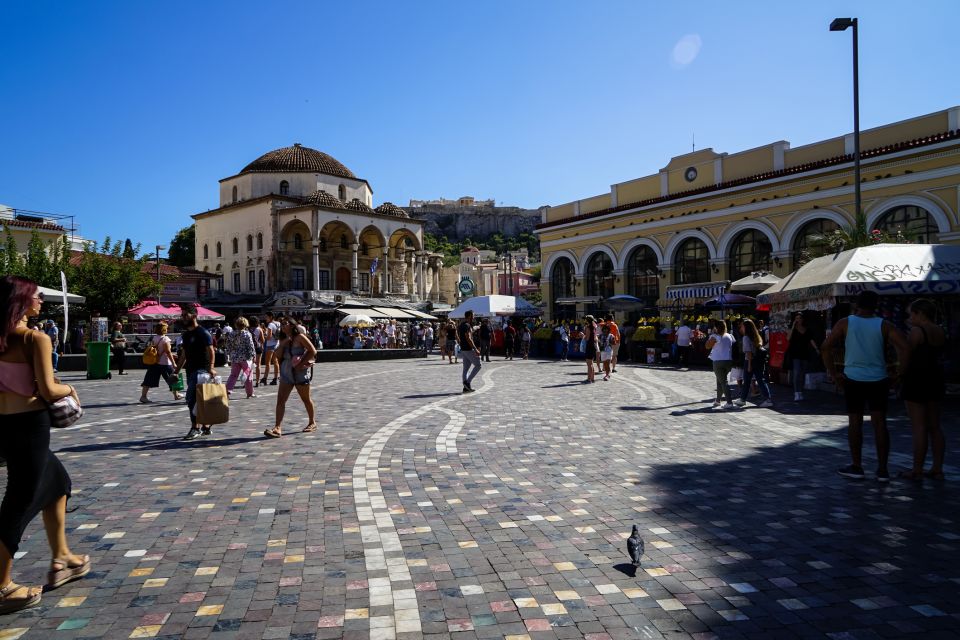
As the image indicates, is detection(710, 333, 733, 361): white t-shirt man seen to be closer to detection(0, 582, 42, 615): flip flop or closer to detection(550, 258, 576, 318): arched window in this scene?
detection(0, 582, 42, 615): flip flop

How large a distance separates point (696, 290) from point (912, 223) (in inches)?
339

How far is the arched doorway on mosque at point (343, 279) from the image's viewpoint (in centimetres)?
5531

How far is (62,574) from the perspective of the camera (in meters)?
3.86

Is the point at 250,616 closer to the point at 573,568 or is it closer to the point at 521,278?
the point at 573,568

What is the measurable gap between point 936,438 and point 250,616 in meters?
6.22

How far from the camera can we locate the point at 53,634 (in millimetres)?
3273

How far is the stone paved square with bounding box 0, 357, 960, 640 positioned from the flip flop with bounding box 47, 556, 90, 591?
74mm

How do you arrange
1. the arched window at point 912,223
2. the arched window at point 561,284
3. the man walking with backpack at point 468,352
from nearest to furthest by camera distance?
the man walking with backpack at point 468,352, the arched window at point 912,223, the arched window at point 561,284

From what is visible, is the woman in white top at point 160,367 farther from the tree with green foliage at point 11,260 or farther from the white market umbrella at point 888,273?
the tree with green foliage at point 11,260

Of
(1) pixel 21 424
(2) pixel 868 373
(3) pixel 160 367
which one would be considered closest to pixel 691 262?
(3) pixel 160 367

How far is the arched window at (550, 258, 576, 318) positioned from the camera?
1523 inches

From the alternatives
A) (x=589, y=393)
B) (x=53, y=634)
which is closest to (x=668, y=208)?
(x=589, y=393)

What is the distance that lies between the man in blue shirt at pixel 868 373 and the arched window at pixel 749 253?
23156 mm

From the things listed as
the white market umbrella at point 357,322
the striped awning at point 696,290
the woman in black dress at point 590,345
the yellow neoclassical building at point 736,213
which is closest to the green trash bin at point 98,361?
the woman in black dress at point 590,345
